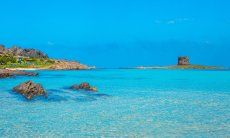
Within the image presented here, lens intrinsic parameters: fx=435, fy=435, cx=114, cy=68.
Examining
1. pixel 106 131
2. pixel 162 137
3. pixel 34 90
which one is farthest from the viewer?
pixel 34 90

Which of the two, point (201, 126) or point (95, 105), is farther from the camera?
point (95, 105)

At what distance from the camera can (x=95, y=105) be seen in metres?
60.5

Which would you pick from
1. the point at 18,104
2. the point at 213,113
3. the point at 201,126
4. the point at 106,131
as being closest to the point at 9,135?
the point at 106,131

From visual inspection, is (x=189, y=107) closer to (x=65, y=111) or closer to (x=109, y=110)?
(x=109, y=110)

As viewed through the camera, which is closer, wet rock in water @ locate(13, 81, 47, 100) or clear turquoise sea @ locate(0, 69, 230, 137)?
clear turquoise sea @ locate(0, 69, 230, 137)

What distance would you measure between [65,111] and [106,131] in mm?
14686

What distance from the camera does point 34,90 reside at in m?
72.8

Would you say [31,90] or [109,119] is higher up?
[31,90]

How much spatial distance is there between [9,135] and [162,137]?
13109 millimetres

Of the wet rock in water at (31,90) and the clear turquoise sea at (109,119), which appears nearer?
the clear turquoise sea at (109,119)

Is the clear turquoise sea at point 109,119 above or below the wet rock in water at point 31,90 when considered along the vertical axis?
below

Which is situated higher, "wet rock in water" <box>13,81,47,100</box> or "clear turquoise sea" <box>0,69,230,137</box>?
"wet rock in water" <box>13,81,47,100</box>

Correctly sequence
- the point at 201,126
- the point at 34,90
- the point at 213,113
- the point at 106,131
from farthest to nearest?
1. the point at 34,90
2. the point at 213,113
3. the point at 201,126
4. the point at 106,131

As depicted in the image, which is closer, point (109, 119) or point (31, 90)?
point (109, 119)
